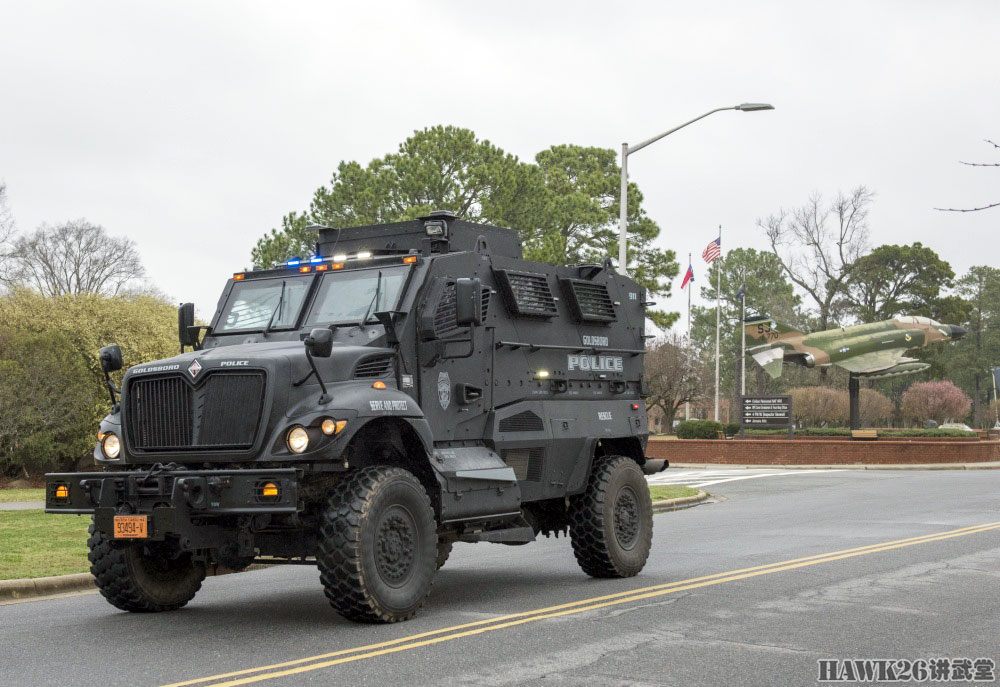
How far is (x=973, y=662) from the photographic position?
23.9 ft

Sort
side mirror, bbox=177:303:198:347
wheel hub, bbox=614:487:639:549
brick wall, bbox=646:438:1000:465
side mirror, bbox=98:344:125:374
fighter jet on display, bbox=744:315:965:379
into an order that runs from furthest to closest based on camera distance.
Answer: fighter jet on display, bbox=744:315:965:379, brick wall, bbox=646:438:1000:465, wheel hub, bbox=614:487:639:549, side mirror, bbox=177:303:198:347, side mirror, bbox=98:344:125:374

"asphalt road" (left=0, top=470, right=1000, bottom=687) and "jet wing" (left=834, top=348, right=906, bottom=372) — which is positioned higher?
"jet wing" (left=834, top=348, right=906, bottom=372)

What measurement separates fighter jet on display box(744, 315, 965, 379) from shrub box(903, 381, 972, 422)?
107 feet

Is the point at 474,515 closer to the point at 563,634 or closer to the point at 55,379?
the point at 563,634

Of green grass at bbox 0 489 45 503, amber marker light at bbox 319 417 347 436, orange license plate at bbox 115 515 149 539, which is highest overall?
amber marker light at bbox 319 417 347 436

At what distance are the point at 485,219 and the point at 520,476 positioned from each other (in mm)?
31187

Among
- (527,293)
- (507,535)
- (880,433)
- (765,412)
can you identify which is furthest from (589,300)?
(880,433)

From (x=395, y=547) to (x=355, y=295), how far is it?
2.34 m

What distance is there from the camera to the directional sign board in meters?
43.1

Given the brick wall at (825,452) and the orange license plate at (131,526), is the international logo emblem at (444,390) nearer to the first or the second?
the orange license plate at (131,526)

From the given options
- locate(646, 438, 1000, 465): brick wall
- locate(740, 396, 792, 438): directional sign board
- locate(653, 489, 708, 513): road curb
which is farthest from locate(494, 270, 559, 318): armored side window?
locate(740, 396, 792, 438): directional sign board

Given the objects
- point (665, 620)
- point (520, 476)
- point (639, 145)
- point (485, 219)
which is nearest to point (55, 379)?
point (485, 219)

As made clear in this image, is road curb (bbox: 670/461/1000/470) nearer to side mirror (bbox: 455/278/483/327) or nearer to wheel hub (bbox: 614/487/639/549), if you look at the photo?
wheel hub (bbox: 614/487/639/549)

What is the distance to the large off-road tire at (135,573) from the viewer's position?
9.17 metres
